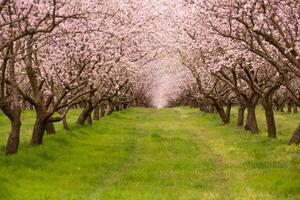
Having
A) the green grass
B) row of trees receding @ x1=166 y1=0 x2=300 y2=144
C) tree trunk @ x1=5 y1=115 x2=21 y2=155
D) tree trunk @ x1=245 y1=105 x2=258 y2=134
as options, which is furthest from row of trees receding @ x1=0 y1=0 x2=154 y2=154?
tree trunk @ x1=245 y1=105 x2=258 y2=134

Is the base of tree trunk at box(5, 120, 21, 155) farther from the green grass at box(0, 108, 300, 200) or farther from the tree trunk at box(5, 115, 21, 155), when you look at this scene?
the green grass at box(0, 108, 300, 200)

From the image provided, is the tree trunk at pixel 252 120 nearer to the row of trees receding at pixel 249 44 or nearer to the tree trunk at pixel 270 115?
the row of trees receding at pixel 249 44

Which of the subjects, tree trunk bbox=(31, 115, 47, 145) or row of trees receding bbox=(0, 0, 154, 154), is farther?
tree trunk bbox=(31, 115, 47, 145)

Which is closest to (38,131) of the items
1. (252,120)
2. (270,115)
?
(270,115)

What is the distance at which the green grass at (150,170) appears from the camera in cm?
1555

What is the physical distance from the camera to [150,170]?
20109 millimetres

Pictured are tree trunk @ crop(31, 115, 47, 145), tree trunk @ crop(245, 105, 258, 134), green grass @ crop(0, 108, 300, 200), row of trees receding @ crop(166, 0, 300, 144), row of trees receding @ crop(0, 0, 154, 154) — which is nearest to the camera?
green grass @ crop(0, 108, 300, 200)

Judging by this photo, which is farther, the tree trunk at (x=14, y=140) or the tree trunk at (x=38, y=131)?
the tree trunk at (x=38, y=131)

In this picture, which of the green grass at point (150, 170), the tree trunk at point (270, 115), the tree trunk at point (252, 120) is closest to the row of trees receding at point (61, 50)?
the green grass at point (150, 170)

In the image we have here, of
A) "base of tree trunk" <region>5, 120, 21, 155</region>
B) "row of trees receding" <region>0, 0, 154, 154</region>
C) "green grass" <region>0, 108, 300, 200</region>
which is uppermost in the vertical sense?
"row of trees receding" <region>0, 0, 154, 154</region>

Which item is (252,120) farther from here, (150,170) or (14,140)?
(14,140)

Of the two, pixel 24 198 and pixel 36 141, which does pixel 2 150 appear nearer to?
pixel 36 141

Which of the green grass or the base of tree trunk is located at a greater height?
the base of tree trunk

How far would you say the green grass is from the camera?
1555 centimetres
